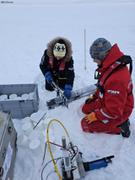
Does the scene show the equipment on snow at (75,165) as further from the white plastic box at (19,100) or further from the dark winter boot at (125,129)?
the white plastic box at (19,100)

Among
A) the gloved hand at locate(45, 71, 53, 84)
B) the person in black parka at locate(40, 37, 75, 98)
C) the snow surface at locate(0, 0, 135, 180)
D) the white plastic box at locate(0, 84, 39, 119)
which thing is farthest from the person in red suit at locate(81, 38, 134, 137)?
the gloved hand at locate(45, 71, 53, 84)

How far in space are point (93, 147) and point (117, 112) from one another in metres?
0.52

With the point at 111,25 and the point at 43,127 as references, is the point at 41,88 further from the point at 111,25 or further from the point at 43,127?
the point at 111,25

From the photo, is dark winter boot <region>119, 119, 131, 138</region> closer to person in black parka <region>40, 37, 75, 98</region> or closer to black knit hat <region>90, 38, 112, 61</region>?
black knit hat <region>90, 38, 112, 61</region>

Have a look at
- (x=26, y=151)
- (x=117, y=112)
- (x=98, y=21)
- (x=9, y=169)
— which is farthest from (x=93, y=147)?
(x=98, y=21)

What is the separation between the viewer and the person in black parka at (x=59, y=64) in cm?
329

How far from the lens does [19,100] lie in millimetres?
2820

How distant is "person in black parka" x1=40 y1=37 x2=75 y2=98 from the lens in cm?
329

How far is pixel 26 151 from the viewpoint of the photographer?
253cm

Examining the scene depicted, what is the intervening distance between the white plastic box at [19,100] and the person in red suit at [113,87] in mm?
780

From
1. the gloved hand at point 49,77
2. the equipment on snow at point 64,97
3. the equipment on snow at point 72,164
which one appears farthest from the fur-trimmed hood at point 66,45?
the equipment on snow at point 72,164

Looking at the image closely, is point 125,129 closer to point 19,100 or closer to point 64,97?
point 64,97

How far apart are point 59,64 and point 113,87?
4.79 feet

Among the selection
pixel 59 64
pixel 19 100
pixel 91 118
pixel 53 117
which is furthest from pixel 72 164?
pixel 59 64
